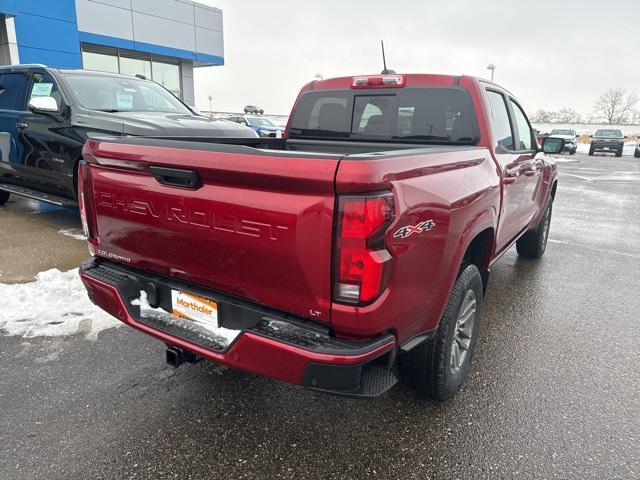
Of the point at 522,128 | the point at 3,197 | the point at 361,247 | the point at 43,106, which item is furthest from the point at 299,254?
the point at 3,197

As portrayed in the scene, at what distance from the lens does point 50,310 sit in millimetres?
3783

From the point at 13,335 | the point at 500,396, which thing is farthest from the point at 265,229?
the point at 13,335

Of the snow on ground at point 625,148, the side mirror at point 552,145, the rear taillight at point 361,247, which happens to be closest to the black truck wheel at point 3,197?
the rear taillight at point 361,247

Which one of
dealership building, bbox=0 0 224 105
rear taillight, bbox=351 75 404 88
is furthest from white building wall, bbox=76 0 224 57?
rear taillight, bbox=351 75 404 88

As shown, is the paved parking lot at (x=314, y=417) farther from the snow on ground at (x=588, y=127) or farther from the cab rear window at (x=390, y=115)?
the snow on ground at (x=588, y=127)

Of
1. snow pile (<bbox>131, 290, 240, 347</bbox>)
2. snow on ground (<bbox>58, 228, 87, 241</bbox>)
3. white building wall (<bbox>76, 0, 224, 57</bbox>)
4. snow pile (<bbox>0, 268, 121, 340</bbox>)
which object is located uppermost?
white building wall (<bbox>76, 0, 224, 57</bbox>)

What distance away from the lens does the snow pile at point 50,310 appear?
3.51 meters

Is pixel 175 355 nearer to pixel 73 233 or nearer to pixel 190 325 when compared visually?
pixel 190 325

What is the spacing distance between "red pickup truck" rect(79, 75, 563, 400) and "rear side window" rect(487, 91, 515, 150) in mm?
487

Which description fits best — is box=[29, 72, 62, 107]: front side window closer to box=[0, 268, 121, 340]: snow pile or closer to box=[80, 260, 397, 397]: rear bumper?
box=[0, 268, 121, 340]: snow pile

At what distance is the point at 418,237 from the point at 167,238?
3.89 ft

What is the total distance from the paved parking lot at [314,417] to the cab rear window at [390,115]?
5.36 ft

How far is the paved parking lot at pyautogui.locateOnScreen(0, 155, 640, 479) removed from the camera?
226 centimetres

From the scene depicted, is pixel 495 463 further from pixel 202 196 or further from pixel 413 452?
pixel 202 196
